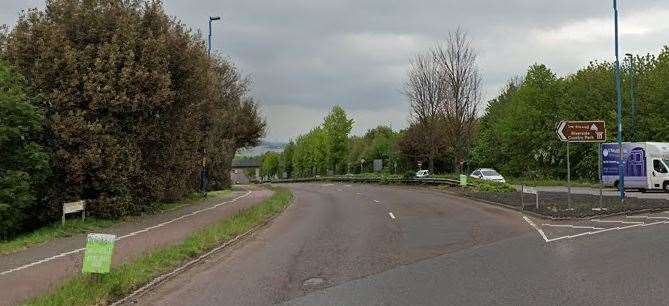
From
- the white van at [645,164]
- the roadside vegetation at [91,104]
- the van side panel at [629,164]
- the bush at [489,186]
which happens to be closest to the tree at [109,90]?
the roadside vegetation at [91,104]

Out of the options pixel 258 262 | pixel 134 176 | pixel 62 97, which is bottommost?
pixel 258 262

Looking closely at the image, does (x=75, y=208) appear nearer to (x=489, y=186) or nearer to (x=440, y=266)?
(x=440, y=266)

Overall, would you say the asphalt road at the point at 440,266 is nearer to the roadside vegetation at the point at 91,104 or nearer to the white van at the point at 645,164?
the roadside vegetation at the point at 91,104

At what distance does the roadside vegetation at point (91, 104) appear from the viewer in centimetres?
2017

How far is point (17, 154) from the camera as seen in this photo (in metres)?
19.8

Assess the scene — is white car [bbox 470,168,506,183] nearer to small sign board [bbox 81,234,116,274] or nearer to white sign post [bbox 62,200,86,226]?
white sign post [bbox 62,200,86,226]

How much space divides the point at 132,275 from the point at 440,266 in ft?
17.4

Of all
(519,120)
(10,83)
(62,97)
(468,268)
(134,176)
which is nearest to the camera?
(468,268)

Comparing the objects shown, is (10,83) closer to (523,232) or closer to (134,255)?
(134,255)

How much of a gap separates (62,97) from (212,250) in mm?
9741

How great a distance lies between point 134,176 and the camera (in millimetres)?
23953

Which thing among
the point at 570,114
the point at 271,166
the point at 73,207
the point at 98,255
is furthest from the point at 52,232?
the point at 271,166

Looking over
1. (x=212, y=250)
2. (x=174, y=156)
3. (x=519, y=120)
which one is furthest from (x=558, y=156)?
(x=212, y=250)

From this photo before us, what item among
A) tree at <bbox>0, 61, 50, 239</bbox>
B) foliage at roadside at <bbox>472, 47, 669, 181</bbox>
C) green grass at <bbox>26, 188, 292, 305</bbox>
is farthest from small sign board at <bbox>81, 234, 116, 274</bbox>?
foliage at roadside at <bbox>472, 47, 669, 181</bbox>
